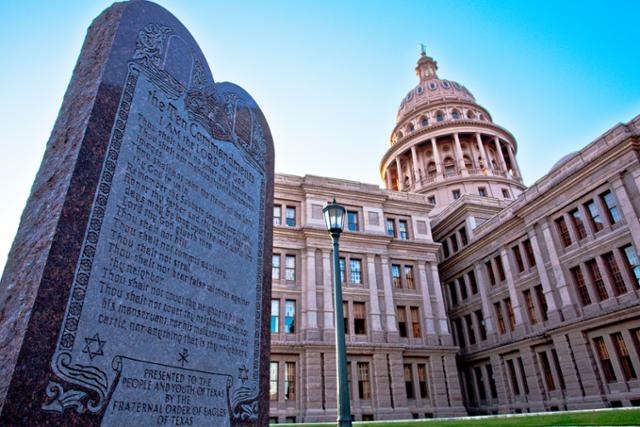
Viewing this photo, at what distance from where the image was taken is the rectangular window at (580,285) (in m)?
26.4

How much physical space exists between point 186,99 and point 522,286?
1267 inches

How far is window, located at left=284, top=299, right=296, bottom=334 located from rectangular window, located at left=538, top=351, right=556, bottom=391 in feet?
58.8

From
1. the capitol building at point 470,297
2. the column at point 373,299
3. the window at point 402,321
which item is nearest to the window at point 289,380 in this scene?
the capitol building at point 470,297

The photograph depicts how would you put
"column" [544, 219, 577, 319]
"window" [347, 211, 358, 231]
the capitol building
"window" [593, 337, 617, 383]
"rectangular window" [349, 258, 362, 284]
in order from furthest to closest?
"window" [347, 211, 358, 231] < "rectangular window" [349, 258, 362, 284] < "column" [544, 219, 577, 319] < the capitol building < "window" [593, 337, 617, 383]

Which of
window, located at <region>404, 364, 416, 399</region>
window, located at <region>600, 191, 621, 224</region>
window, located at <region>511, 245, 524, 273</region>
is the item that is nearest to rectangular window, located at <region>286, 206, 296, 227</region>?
window, located at <region>404, 364, 416, 399</region>

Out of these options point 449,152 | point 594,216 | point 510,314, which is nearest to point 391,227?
point 510,314

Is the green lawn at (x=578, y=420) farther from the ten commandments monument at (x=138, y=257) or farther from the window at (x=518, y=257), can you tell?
the window at (x=518, y=257)

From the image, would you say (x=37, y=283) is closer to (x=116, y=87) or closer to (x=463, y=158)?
(x=116, y=87)

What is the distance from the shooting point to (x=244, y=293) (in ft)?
17.7

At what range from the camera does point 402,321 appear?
34031 millimetres

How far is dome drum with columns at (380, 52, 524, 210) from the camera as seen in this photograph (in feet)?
181

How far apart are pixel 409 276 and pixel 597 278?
46.5 feet

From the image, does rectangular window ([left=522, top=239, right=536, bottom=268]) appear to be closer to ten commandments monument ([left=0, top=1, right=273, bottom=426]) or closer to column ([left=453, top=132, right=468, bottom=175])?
column ([left=453, top=132, right=468, bottom=175])

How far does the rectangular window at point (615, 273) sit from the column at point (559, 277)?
2950 millimetres
